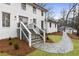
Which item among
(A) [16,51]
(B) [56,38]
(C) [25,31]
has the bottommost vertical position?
(A) [16,51]

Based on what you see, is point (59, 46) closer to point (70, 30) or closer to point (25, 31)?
point (70, 30)

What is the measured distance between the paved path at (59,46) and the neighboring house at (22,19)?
0.17 m

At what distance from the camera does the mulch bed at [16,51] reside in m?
4.41

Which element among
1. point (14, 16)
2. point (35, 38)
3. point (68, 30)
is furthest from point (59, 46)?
point (14, 16)

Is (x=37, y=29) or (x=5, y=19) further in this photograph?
(x=37, y=29)

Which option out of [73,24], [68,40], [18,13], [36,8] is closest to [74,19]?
[73,24]

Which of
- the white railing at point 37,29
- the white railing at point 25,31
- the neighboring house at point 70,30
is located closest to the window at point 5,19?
the white railing at point 25,31

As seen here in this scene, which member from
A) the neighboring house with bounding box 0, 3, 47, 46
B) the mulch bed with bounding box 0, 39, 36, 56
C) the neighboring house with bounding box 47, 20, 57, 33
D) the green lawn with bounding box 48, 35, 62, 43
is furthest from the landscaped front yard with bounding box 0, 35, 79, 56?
the neighboring house with bounding box 47, 20, 57, 33

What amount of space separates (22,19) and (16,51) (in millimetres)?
580

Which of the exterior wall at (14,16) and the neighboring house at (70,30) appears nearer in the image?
the exterior wall at (14,16)

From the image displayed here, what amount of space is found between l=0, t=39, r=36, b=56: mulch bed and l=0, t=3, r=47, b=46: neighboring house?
3.6 inches

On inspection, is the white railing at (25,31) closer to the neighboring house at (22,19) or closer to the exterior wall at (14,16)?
the neighboring house at (22,19)

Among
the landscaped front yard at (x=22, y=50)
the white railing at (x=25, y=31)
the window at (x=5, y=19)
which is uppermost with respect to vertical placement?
the window at (x=5, y=19)

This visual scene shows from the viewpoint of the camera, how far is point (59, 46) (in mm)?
4547
